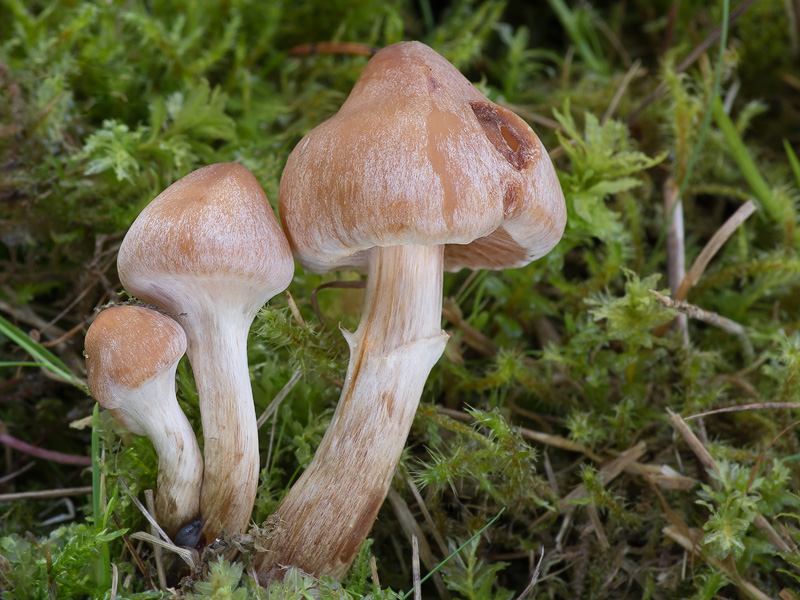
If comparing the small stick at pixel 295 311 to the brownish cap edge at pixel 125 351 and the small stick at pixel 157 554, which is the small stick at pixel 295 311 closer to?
the brownish cap edge at pixel 125 351

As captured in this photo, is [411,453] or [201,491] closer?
[201,491]

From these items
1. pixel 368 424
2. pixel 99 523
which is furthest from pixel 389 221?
pixel 99 523

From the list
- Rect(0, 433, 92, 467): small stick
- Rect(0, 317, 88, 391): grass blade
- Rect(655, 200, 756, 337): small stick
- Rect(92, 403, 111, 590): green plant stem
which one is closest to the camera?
Rect(92, 403, 111, 590): green plant stem

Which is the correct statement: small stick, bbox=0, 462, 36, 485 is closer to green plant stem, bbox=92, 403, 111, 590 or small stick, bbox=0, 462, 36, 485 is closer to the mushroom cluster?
green plant stem, bbox=92, 403, 111, 590

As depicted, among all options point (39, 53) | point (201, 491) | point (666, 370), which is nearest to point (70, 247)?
point (39, 53)

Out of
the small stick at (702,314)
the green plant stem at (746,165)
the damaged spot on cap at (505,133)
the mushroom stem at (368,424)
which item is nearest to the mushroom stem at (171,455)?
the mushroom stem at (368,424)

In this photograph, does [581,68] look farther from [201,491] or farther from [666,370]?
[201,491]

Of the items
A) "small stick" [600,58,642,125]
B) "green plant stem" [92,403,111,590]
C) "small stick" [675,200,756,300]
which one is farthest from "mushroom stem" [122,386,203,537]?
"small stick" [600,58,642,125]
